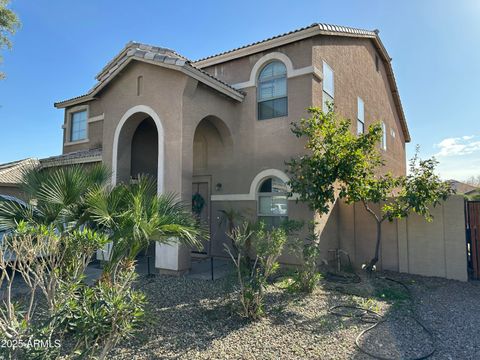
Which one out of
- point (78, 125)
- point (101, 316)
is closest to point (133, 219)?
point (101, 316)

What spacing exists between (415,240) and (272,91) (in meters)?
6.96

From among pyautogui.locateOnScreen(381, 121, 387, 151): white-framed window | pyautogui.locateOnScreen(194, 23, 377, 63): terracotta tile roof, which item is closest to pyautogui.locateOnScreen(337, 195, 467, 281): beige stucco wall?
pyautogui.locateOnScreen(194, 23, 377, 63): terracotta tile roof

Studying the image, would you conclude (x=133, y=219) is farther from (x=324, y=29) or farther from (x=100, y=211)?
(x=324, y=29)

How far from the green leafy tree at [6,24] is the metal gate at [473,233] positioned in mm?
19379

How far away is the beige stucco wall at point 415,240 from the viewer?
9273 millimetres

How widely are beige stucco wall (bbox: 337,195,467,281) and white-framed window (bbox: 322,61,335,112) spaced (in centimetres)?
383

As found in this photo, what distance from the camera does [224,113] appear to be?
36.6 feet

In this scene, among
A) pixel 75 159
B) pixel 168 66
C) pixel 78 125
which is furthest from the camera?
pixel 78 125

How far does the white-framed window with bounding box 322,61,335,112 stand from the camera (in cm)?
1117

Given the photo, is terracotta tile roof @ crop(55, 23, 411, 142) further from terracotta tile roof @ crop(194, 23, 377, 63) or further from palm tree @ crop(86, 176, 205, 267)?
palm tree @ crop(86, 176, 205, 267)

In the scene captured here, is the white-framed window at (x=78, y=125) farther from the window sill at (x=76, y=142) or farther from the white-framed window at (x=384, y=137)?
the white-framed window at (x=384, y=137)

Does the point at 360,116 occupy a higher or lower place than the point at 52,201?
higher

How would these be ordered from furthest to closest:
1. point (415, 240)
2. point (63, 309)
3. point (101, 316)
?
point (415, 240)
point (63, 309)
point (101, 316)

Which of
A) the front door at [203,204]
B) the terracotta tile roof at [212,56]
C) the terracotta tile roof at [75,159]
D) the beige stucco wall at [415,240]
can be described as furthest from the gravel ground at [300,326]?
the terracotta tile roof at [75,159]
